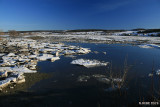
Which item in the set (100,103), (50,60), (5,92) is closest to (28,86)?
(5,92)

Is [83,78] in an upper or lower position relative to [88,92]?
upper

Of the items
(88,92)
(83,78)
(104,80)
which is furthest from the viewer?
(83,78)

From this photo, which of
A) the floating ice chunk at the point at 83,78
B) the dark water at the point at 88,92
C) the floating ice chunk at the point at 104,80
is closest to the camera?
the dark water at the point at 88,92

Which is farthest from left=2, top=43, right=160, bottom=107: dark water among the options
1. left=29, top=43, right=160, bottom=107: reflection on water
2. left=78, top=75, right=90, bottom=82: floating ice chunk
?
left=78, top=75, right=90, bottom=82: floating ice chunk

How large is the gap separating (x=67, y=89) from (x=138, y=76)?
3.16 m

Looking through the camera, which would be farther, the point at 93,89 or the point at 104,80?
the point at 104,80

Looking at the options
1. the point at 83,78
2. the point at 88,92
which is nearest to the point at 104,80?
the point at 83,78

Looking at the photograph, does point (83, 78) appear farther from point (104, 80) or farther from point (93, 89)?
point (93, 89)

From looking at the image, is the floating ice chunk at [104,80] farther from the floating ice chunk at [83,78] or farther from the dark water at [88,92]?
the floating ice chunk at [83,78]

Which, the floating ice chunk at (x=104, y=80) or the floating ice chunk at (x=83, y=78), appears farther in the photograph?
the floating ice chunk at (x=83, y=78)

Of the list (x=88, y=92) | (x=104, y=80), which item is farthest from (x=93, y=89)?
(x=104, y=80)

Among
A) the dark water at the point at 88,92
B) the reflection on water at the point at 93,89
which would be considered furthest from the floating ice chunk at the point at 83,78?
the dark water at the point at 88,92

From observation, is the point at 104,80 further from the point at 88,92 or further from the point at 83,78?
the point at 88,92

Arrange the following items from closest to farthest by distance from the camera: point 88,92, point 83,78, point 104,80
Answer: point 88,92 < point 104,80 < point 83,78
